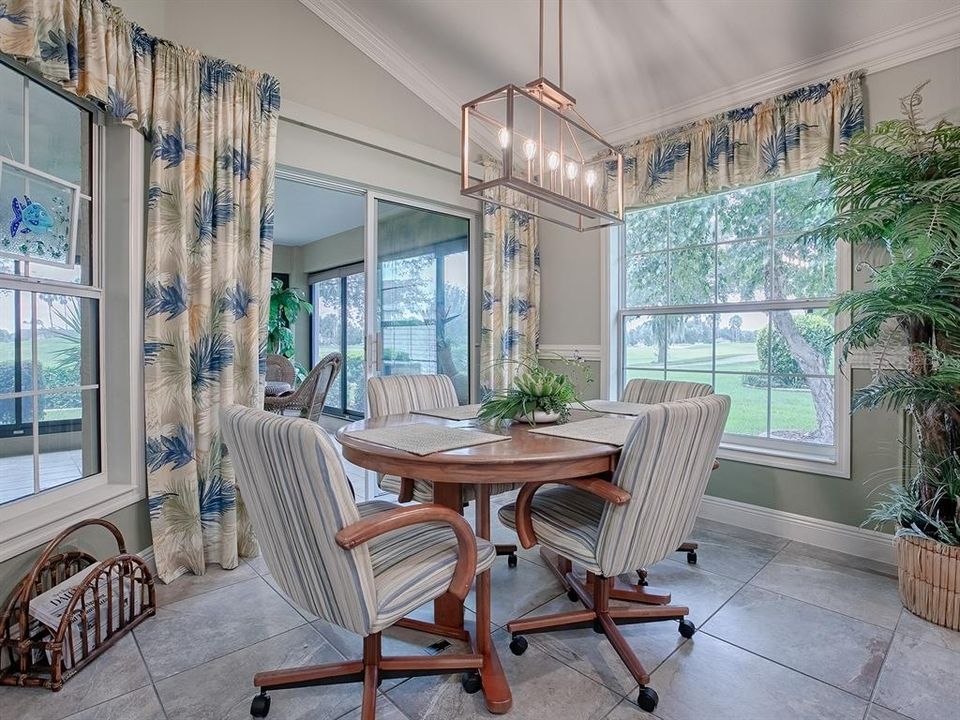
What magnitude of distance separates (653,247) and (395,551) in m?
Result: 2.94

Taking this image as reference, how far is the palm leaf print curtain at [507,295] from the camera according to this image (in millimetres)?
3850

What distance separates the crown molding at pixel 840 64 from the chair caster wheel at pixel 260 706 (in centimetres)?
370

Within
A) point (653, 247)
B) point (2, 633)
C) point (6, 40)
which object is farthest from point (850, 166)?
point (2, 633)

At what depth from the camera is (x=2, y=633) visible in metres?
1.62

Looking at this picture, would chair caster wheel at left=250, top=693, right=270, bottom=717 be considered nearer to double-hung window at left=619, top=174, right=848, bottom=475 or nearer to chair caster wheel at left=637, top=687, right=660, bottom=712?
chair caster wheel at left=637, top=687, right=660, bottom=712

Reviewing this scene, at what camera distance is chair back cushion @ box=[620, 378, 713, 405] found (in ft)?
8.61

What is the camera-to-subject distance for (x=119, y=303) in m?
2.24

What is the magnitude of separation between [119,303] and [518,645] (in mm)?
2245

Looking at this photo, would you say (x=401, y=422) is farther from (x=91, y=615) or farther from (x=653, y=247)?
(x=653, y=247)

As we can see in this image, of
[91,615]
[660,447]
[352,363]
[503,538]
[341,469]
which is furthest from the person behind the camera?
[352,363]

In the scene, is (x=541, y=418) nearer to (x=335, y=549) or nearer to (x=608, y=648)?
(x=608, y=648)

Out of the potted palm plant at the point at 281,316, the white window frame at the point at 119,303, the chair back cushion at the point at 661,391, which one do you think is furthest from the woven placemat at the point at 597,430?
the potted palm plant at the point at 281,316

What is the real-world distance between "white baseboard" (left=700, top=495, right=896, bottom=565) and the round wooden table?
1.86m

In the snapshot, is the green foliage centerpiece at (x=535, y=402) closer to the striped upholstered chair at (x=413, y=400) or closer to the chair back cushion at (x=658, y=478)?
the striped upholstered chair at (x=413, y=400)
